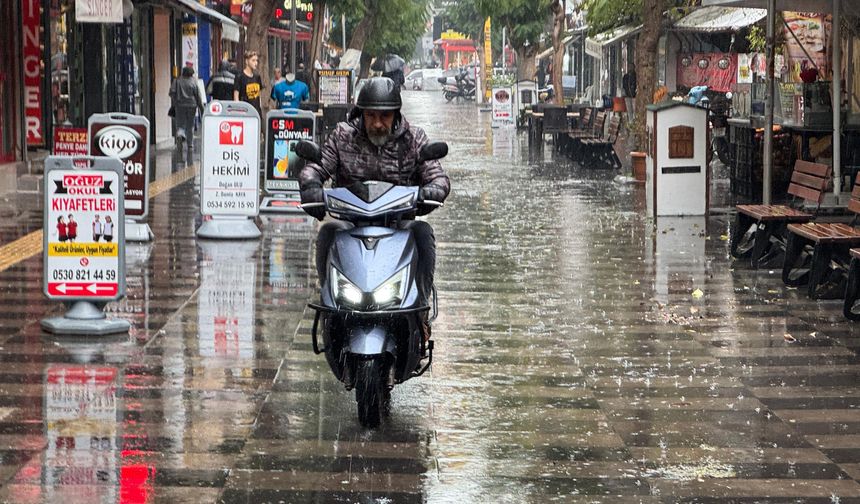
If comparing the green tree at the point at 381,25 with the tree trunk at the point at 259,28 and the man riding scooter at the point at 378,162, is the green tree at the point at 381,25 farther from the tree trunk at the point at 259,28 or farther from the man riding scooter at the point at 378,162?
the man riding scooter at the point at 378,162

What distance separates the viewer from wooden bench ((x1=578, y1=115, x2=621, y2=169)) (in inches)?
1020

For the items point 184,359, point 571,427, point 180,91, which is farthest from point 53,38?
point 571,427

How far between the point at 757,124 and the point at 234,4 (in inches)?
1023

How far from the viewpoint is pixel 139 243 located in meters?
14.0

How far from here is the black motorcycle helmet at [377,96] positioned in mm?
7266

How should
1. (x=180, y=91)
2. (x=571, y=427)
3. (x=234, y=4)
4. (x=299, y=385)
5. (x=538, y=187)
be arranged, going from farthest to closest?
(x=234, y=4) < (x=180, y=91) < (x=538, y=187) < (x=299, y=385) < (x=571, y=427)

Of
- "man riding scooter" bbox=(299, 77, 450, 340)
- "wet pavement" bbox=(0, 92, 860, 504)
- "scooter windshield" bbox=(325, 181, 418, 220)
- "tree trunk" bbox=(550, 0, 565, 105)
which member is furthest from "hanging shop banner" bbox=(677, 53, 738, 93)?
"scooter windshield" bbox=(325, 181, 418, 220)

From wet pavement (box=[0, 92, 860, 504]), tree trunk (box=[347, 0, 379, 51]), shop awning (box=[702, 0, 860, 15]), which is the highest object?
tree trunk (box=[347, 0, 379, 51])

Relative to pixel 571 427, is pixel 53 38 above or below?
above

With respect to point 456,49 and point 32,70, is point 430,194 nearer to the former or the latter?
point 32,70

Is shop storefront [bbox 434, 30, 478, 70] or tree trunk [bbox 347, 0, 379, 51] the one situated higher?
shop storefront [bbox 434, 30, 478, 70]

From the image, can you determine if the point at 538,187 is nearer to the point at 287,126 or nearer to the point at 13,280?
the point at 287,126

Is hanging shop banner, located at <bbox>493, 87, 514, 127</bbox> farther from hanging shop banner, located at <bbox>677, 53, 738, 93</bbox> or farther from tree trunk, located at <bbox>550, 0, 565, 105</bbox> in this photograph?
hanging shop banner, located at <bbox>677, 53, 738, 93</bbox>

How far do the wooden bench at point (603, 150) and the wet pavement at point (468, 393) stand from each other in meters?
12.5
